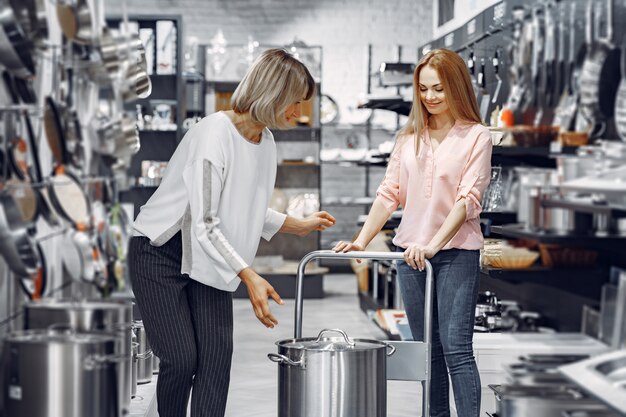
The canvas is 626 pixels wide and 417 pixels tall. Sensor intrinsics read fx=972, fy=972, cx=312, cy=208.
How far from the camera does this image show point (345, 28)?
39.5 ft

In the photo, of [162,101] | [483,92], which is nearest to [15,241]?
[483,92]

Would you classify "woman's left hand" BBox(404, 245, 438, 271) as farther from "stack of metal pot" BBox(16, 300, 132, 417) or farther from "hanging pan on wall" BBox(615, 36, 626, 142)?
"hanging pan on wall" BBox(615, 36, 626, 142)

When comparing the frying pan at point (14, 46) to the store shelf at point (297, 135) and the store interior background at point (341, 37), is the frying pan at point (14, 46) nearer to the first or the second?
the store shelf at point (297, 135)

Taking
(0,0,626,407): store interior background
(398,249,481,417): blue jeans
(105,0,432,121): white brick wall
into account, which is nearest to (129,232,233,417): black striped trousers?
(398,249,481,417): blue jeans

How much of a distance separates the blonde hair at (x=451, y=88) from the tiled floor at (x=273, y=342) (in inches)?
70.7

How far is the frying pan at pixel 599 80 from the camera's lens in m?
1.73

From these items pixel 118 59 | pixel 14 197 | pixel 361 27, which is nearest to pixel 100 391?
pixel 14 197

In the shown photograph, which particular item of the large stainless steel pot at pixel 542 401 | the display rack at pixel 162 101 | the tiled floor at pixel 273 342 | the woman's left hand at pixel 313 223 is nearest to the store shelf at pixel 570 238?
the large stainless steel pot at pixel 542 401

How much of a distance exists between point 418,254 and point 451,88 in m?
0.56

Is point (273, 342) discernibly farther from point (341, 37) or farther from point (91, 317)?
point (341, 37)

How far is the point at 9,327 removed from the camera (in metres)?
1.90

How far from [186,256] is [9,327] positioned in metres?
0.95

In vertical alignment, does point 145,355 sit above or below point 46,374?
below

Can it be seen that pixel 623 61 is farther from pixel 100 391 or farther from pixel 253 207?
pixel 253 207
